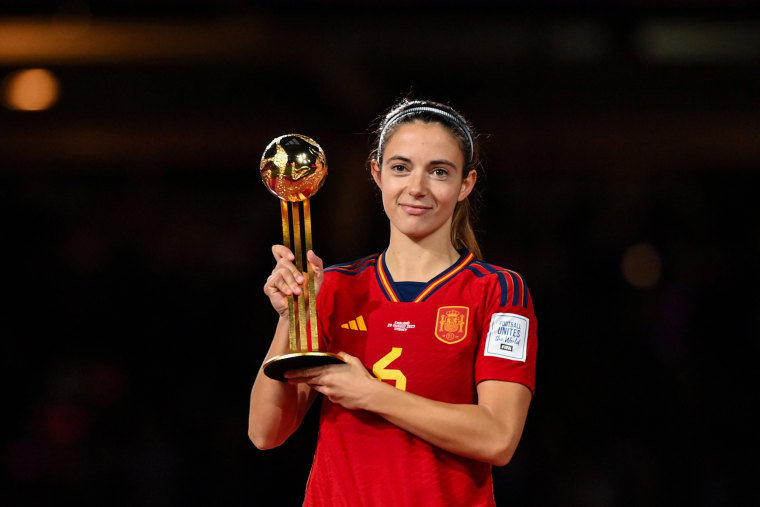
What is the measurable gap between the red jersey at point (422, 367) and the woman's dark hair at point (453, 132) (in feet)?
0.53

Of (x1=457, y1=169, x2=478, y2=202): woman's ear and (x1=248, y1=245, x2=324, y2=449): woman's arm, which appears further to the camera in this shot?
(x1=457, y1=169, x2=478, y2=202): woman's ear

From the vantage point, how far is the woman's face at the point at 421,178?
1.84 metres

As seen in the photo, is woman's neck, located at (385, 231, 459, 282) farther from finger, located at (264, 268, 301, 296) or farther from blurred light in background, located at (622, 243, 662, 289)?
blurred light in background, located at (622, 243, 662, 289)

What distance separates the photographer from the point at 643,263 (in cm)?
491

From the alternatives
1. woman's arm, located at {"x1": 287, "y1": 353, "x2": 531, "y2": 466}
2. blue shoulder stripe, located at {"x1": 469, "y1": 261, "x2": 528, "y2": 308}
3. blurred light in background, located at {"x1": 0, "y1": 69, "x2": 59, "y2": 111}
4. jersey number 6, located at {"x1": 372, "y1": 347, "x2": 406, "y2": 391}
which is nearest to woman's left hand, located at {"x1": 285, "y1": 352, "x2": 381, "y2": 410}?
woman's arm, located at {"x1": 287, "y1": 353, "x2": 531, "y2": 466}

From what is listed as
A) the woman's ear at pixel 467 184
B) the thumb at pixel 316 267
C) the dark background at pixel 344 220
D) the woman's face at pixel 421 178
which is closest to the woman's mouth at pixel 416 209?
the woman's face at pixel 421 178

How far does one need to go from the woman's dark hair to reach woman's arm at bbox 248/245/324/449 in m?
0.37

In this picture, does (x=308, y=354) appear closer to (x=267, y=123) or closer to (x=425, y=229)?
(x=425, y=229)

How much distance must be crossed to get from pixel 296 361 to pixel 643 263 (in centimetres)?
366

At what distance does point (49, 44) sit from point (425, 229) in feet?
14.5

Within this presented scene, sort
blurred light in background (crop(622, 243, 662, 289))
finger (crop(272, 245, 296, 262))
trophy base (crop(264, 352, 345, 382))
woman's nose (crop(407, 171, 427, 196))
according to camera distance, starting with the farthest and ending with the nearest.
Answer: blurred light in background (crop(622, 243, 662, 289)) < woman's nose (crop(407, 171, 427, 196)) < finger (crop(272, 245, 296, 262)) < trophy base (crop(264, 352, 345, 382))

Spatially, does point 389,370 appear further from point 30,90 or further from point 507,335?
point 30,90

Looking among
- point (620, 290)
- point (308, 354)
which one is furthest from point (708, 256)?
point (308, 354)

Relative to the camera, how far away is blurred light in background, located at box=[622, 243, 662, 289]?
485cm
